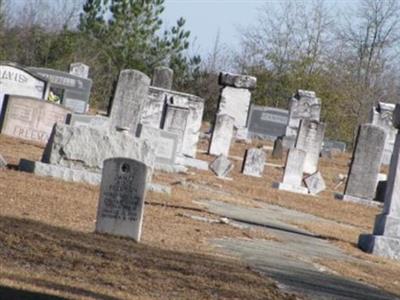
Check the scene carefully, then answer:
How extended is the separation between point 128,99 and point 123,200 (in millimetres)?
15367

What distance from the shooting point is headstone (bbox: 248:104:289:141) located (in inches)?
2012

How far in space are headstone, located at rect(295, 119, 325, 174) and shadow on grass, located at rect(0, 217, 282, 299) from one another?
2680 cm

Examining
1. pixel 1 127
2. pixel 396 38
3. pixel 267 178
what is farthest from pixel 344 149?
pixel 1 127

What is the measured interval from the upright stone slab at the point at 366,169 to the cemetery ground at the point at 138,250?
7.37 metres

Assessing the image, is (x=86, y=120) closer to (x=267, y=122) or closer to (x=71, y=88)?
(x=71, y=88)

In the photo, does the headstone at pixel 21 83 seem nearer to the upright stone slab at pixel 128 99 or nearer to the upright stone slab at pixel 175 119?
the upright stone slab at pixel 175 119

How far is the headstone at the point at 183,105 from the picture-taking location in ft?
115

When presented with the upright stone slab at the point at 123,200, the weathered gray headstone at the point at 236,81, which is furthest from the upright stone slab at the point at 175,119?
the upright stone slab at the point at 123,200

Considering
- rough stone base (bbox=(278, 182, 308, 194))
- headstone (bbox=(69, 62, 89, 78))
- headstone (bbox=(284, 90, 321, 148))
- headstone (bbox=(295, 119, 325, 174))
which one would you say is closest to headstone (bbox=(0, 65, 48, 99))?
rough stone base (bbox=(278, 182, 308, 194))

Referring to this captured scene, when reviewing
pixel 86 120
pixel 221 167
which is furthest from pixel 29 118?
pixel 221 167

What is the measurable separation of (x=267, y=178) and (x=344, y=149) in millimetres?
20906

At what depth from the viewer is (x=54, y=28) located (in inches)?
2633

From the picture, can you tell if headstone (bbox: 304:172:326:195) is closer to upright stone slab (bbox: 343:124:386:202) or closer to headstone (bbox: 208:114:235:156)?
upright stone slab (bbox: 343:124:386:202)

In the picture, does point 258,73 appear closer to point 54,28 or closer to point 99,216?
point 54,28
